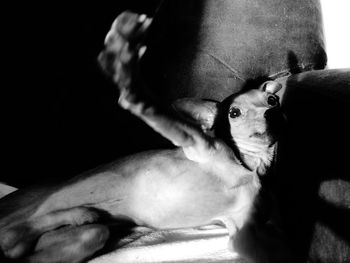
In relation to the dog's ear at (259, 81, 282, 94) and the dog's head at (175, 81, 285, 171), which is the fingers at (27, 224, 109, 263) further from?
the dog's ear at (259, 81, 282, 94)

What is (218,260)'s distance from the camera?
0.85 meters

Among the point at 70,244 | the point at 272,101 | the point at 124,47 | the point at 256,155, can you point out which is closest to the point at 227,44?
the point at 272,101

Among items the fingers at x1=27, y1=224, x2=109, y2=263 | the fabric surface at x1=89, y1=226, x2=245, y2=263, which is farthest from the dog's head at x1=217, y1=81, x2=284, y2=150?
the fingers at x1=27, y1=224, x2=109, y2=263

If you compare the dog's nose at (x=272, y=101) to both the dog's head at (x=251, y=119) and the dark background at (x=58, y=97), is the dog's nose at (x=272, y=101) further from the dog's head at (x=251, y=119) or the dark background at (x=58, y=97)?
the dark background at (x=58, y=97)

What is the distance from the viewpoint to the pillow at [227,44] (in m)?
1.26

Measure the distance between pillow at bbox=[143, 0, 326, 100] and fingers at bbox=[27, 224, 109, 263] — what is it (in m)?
0.68

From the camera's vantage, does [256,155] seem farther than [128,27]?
Yes

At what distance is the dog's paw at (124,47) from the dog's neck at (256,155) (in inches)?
18.5

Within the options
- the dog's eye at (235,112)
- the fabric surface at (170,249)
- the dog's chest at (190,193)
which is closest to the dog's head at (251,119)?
the dog's eye at (235,112)

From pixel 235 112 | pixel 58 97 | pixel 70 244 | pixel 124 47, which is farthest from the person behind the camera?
pixel 58 97

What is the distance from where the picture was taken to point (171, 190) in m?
0.91

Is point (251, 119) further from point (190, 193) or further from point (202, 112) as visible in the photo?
point (190, 193)

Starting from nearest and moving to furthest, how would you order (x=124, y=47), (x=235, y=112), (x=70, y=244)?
(x=124, y=47), (x=70, y=244), (x=235, y=112)

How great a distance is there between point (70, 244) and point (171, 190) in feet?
1.04
